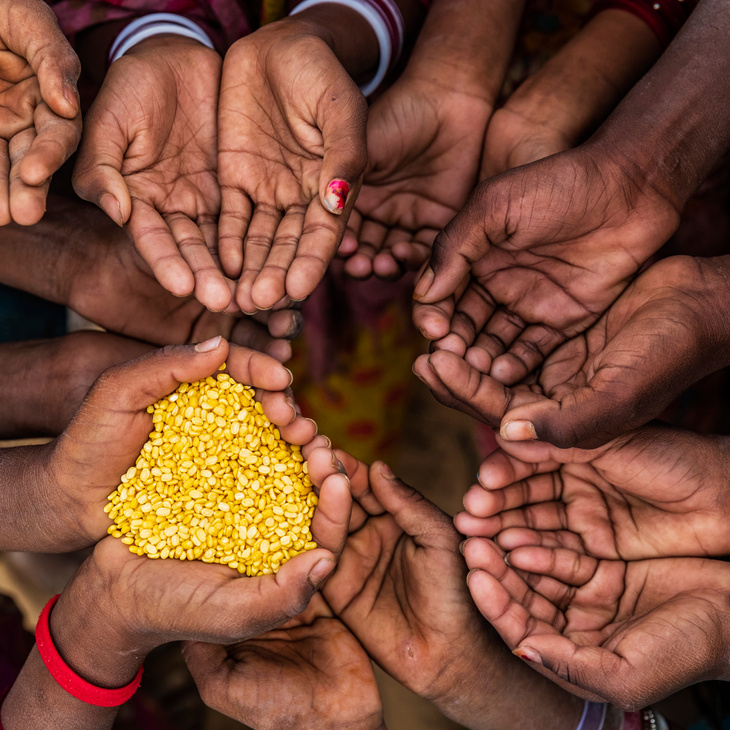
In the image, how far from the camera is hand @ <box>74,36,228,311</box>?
1598mm

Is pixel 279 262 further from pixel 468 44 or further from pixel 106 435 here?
pixel 468 44

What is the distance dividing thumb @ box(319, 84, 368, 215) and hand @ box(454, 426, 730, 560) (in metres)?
0.76

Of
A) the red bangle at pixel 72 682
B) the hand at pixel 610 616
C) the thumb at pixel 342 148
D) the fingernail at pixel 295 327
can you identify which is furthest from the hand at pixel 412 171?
the red bangle at pixel 72 682

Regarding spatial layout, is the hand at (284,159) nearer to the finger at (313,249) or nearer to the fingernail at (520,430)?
the finger at (313,249)

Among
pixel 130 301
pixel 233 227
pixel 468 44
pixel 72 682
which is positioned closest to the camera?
pixel 72 682

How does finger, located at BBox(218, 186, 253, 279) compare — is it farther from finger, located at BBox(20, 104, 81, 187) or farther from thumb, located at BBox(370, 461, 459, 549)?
thumb, located at BBox(370, 461, 459, 549)

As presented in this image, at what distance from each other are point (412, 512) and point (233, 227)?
0.88 meters

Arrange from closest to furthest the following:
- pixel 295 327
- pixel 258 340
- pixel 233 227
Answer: pixel 233 227, pixel 295 327, pixel 258 340

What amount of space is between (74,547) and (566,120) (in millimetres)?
1868

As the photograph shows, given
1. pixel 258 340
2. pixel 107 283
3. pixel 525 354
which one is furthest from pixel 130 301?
pixel 525 354

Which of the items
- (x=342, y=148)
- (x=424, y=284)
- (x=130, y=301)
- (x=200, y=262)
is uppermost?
(x=342, y=148)

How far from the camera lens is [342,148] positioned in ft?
5.25

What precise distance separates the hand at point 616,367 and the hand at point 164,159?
0.64 metres

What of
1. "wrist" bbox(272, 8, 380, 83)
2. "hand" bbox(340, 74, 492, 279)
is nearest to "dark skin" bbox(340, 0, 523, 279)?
"hand" bbox(340, 74, 492, 279)
